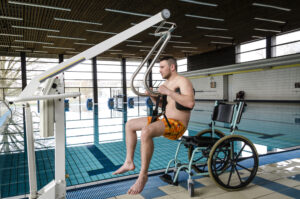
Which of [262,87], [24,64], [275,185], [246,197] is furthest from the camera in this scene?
[24,64]

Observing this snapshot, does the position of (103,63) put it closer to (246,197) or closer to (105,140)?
(105,140)

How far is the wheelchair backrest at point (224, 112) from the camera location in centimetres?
213

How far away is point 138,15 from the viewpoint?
25.9 ft

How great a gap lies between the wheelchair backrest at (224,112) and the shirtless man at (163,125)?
620 mm

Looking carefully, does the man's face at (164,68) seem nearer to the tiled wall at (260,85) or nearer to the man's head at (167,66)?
the man's head at (167,66)

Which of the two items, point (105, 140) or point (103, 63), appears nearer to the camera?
point (105, 140)

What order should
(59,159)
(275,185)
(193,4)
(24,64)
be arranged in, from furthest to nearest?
1. (24,64)
2. (193,4)
3. (275,185)
4. (59,159)

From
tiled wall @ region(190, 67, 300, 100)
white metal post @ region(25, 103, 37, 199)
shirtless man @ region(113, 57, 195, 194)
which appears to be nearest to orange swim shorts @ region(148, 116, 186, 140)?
shirtless man @ region(113, 57, 195, 194)

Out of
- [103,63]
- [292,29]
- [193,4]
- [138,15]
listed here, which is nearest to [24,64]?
[103,63]

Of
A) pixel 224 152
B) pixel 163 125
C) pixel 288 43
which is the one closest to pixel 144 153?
pixel 163 125

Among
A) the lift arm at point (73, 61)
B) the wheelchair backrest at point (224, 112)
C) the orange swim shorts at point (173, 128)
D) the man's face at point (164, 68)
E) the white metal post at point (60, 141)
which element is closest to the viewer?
the lift arm at point (73, 61)

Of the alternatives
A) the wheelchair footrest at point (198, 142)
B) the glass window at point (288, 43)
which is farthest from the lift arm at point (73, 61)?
the glass window at point (288, 43)

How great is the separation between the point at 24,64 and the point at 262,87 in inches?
609

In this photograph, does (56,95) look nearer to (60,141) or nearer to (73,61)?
(73,61)
